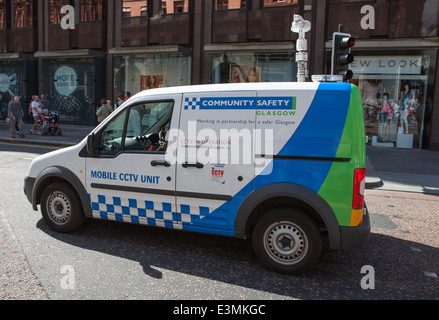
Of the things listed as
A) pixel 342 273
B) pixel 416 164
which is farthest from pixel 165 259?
pixel 416 164

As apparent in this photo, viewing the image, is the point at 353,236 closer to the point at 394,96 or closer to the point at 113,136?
the point at 113,136

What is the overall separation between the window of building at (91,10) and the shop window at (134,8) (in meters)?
1.56

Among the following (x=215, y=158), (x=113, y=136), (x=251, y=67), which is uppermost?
(x=251, y=67)

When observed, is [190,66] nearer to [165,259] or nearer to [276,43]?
[276,43]

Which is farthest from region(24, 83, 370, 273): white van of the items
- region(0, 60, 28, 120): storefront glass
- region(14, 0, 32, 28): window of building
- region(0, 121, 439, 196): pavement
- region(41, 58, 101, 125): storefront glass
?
region(14, 0, 32, 28): window of building

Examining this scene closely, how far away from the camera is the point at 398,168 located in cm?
1088

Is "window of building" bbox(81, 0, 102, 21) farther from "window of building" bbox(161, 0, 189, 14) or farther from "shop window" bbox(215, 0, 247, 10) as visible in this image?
"shop window" bbox(215, 0, 247, 10)

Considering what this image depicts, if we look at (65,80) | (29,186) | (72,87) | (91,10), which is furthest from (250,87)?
(65,80)

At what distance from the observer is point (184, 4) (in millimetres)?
18125

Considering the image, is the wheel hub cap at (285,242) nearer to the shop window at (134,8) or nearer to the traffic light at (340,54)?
the traffic light at (340,54)

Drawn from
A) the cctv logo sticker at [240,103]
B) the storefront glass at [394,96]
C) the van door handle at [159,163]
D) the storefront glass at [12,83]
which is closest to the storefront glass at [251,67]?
the storefront glass at [394,96]

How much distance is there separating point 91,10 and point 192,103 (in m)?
19.1

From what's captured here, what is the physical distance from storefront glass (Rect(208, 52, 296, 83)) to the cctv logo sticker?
13071 mm
